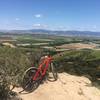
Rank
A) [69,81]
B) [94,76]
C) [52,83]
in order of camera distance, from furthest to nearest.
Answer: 1. [94,76]
2. [69,81]
3. [52,83]

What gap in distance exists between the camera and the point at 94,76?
13273 mm

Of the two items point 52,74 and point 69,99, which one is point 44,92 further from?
point 52,74

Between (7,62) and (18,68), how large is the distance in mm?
874

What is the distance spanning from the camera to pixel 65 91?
30.2 feet

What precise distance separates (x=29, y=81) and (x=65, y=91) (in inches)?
58.9

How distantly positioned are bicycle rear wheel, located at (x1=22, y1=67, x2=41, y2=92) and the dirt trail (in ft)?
0.70

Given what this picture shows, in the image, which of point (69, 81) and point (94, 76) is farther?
point (94, 76)

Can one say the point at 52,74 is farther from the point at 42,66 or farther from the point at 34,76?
the point at 34,76

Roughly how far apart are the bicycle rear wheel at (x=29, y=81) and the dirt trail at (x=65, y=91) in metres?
0.21

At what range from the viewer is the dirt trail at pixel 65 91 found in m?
8.33

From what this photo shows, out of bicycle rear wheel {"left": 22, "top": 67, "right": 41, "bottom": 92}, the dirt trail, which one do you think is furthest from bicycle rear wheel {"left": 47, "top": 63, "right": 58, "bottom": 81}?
bicycle rear wheel {"left": 22, "top": 67, "right": 41, "bottom": 92}

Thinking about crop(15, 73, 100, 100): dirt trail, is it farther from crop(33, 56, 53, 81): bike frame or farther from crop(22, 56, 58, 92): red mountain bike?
crop(33, 56, 53, 81): bike frame

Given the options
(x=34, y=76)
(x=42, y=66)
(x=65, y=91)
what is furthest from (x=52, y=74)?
(x=34, y=76)

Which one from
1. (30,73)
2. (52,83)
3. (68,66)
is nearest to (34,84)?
(30,73)
